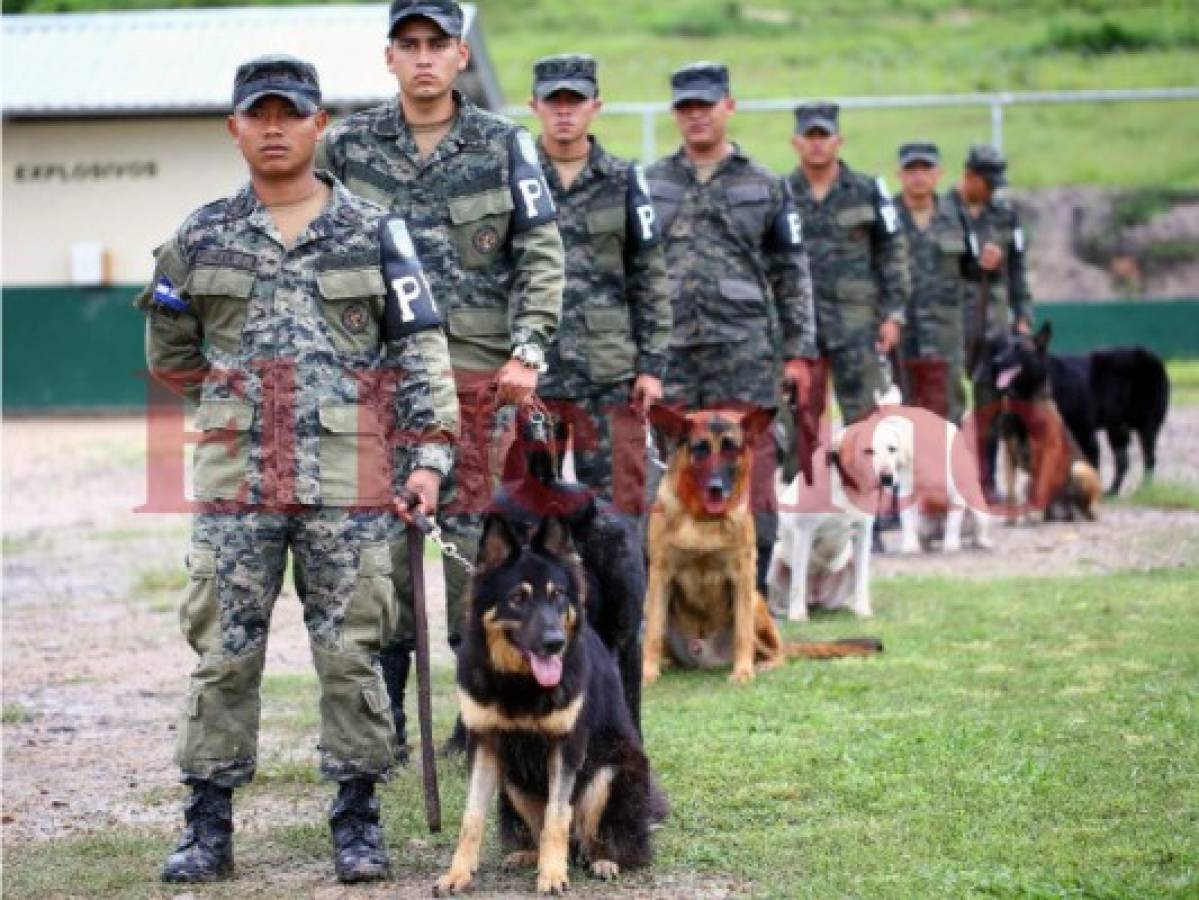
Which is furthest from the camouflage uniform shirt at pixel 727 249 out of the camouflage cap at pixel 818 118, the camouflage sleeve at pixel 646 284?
the camouflage cap at pixel 818 118

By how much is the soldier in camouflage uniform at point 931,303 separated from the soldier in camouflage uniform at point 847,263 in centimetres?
145

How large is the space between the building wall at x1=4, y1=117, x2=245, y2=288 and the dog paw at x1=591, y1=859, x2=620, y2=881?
19039 mm

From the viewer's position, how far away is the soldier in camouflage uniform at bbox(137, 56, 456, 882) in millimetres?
5355

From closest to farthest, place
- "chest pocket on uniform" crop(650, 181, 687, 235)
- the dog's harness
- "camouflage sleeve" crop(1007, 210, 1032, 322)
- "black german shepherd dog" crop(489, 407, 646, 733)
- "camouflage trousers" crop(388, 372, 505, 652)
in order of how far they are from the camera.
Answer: "black german shepherd dog" crop(489, 407, 646, 733), "camouflage trousers" crop(388, 372, 505, 652), "chest pocket on uniform" crop(650, 181, 687, 235), the dog's harness, "camouflage sleeve" crop(1007, 210, 1032, 322)

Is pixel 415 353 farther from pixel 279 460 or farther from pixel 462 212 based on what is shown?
pixel 462 212

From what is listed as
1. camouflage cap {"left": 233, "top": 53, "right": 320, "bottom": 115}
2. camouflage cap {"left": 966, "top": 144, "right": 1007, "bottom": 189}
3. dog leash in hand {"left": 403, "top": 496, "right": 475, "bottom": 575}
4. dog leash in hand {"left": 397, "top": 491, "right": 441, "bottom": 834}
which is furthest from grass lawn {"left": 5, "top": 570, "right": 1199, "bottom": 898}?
camouflage cap {"left": 966, "top": 144, "right": 1007, "bottom": 189}

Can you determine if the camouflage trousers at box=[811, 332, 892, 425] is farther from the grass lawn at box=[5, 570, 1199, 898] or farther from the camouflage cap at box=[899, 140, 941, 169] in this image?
the grass lawn at box=[5, 570, 1199, 898]

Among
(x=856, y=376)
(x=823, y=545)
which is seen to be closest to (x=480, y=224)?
(x=823, y=545)

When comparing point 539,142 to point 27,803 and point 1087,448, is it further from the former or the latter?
point 1087,448

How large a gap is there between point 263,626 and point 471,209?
1.77m

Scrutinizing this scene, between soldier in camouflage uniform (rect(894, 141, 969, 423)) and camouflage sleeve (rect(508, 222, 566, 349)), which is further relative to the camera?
soldier in camouflage uniform (rect(894, 141, 969, 423))

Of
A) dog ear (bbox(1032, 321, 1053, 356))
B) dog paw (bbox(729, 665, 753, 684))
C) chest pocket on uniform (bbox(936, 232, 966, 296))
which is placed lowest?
dog paw (bbox(729, 665, 753, 684))

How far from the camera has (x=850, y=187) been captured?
38.9ft

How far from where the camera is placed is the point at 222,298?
538cm
